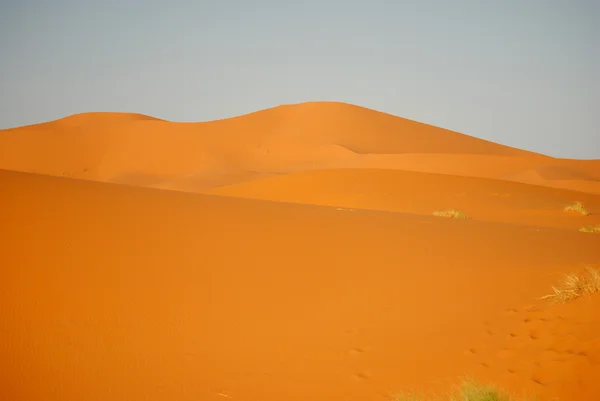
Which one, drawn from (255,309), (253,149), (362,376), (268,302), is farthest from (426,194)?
(253,149)

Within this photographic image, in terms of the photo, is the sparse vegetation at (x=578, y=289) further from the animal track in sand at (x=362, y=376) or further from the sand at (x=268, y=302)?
the animal track in sand at (x=362, y=376)

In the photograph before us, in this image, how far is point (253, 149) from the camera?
60312 mm

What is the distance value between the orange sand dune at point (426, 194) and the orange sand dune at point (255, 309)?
9789 mm

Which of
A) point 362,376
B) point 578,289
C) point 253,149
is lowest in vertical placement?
point 362,376

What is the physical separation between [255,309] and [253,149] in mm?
55830

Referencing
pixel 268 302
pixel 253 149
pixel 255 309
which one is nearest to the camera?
pixel 255 309

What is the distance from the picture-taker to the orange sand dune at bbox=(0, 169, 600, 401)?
12.2 ft

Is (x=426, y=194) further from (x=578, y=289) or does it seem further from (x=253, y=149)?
(x=253, y=149)

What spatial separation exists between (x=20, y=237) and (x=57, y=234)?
17.2 inches

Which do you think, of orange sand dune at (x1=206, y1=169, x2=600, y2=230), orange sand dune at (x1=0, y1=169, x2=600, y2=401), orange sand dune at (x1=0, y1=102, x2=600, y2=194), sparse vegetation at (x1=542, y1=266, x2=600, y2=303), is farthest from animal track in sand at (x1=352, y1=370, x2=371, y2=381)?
orange sand dune at (x1=0, y1=102, x2=600, y2=194)

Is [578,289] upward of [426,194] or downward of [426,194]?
downward

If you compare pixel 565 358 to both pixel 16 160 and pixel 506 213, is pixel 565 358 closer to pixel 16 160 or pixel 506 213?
pixel 506 213

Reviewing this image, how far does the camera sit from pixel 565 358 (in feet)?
13.1

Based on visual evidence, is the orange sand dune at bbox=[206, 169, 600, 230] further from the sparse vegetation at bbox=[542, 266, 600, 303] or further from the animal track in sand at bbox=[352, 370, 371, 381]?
the animal track in sand at bbox=[352, 370, 371, 381]
